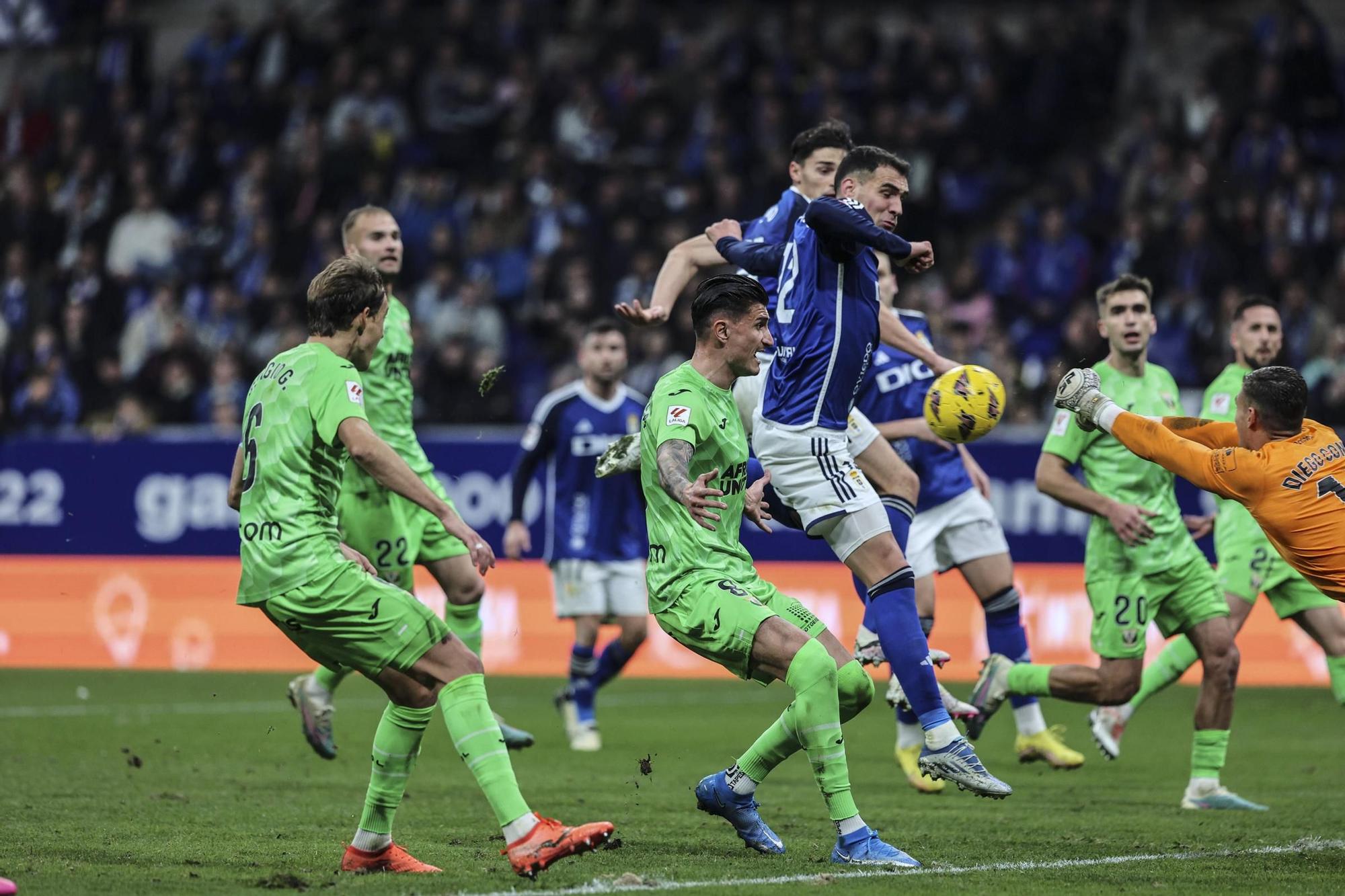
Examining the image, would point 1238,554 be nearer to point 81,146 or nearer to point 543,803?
point 543,803

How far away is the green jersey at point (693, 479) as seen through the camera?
7574mm

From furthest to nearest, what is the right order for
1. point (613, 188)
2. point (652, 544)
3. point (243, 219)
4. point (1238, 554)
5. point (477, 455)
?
point (243, 219)
point (613, 188)
point (477, 455)
point (1238, 554)
point (652, 544)

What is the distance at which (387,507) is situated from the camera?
10.4 m

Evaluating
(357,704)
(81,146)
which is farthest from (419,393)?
(81,146)

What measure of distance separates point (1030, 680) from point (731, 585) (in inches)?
125

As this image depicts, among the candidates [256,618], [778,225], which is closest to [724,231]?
[778,225]

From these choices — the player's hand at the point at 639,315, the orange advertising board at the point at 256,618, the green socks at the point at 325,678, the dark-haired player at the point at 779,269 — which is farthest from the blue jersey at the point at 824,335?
the orange advertising board at the point at 256,618

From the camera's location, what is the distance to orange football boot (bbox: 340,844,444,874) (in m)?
7.27

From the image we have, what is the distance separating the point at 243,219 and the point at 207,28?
4.61m

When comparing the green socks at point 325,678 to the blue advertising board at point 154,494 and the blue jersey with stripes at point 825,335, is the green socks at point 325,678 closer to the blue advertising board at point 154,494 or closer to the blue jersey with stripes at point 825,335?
the blue jersey with stripes at point 825,335

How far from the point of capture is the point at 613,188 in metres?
22.1

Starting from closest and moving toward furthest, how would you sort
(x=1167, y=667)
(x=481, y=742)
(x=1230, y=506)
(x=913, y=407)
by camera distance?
(x=481, y=742) < (x=913, y=407) < (x=1167, y=667) < (x=1230, y=506)

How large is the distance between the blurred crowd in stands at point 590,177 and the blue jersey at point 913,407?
742 centimetres

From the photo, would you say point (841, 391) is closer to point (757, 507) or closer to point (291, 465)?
point (757, 507)
